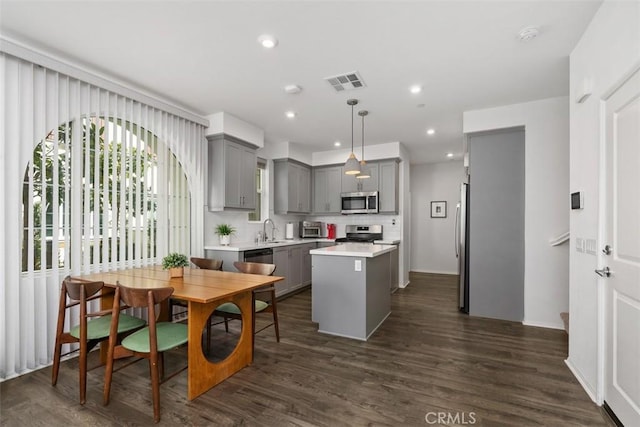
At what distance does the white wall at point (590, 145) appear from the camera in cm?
188

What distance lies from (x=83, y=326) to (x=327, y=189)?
4.88m

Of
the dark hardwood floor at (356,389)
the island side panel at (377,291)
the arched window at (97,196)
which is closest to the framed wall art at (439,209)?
the island side panel at (377,291)

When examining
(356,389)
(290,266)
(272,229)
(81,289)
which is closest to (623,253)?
(356,389)

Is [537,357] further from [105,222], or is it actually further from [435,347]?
[105,222]

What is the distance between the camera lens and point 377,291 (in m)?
3.71

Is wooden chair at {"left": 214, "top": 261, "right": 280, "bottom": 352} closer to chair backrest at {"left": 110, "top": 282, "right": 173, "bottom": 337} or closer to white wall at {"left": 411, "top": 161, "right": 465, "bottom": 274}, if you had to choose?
chair backrest at {"left": 110, "top": 282, "right": 173, "bottom": 337}

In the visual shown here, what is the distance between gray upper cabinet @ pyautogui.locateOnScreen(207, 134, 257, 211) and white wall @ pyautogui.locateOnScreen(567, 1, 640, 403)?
3.91 meters

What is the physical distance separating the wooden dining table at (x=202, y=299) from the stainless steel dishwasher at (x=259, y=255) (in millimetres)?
1237

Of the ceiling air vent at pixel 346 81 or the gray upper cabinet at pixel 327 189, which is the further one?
the gray upper cabinet at pixel 327 189

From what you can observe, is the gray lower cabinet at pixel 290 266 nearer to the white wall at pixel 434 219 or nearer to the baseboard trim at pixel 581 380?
the white wall at pixel 434 219

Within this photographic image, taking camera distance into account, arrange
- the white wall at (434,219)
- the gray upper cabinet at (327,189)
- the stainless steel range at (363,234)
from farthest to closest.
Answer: the white wall at (434,219)
the gray upper cabinet at (327,189)
the stainless steel range at (363,234)

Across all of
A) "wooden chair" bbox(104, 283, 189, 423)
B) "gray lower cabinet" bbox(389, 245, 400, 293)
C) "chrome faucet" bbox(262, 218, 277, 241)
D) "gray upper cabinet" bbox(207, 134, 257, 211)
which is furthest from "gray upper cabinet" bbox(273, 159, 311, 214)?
"wooden chair" bbox(104, 283, 189, 423)

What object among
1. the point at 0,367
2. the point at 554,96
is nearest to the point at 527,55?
the point at 554,96

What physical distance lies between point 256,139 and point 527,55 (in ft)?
11.8
